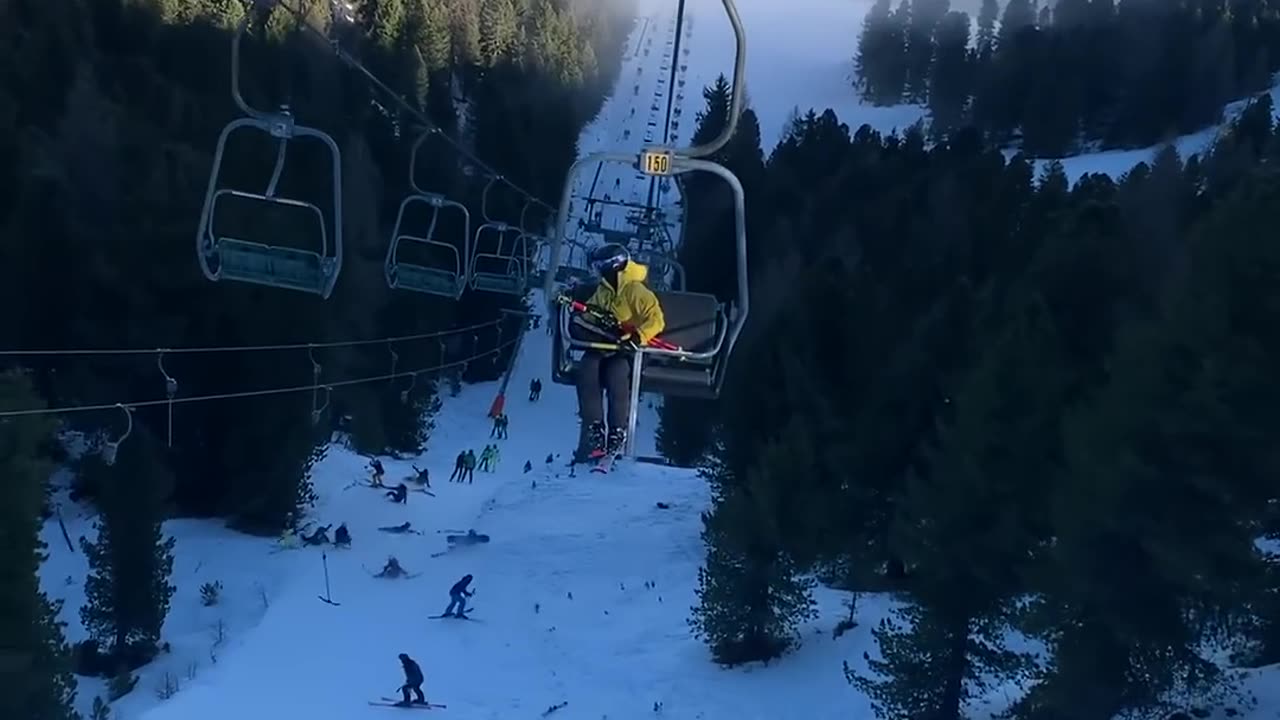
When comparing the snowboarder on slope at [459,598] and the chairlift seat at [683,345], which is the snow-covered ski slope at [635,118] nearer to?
the snowboarder on slope at [459,598]

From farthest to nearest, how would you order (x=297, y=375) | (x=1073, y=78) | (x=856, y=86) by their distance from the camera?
(x=856, y=86) → (x=1073, y=78) → (x=297, y=375)

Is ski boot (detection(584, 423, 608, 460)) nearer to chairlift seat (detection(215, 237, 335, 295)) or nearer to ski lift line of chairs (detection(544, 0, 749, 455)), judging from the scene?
ski lift line of chairs (detection(544, 0, 749, 455))

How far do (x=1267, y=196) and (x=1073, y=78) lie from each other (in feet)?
255

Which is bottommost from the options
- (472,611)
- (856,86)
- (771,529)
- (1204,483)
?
(472,611)

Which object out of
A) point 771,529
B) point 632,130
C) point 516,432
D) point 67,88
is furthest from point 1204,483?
point 632,130

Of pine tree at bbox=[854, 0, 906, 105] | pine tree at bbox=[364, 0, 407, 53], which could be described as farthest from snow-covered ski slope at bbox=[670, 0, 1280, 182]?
pine tree at bbox=[364, 0, 407, 53]

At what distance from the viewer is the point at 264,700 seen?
21.3 metres

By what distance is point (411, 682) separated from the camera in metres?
21.9

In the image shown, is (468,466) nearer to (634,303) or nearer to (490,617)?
(490,617)

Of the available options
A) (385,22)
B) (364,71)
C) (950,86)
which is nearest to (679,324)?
(364,71)

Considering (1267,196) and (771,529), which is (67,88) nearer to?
(771,529)

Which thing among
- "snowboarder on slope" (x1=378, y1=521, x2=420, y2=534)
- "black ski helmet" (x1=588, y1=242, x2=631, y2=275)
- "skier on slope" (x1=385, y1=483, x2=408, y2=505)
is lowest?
"snowboarder on slope" (x1=378, y1=521, x2=420, y2=534)

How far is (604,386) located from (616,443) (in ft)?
1.65

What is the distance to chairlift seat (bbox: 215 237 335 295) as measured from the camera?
1002 cm
